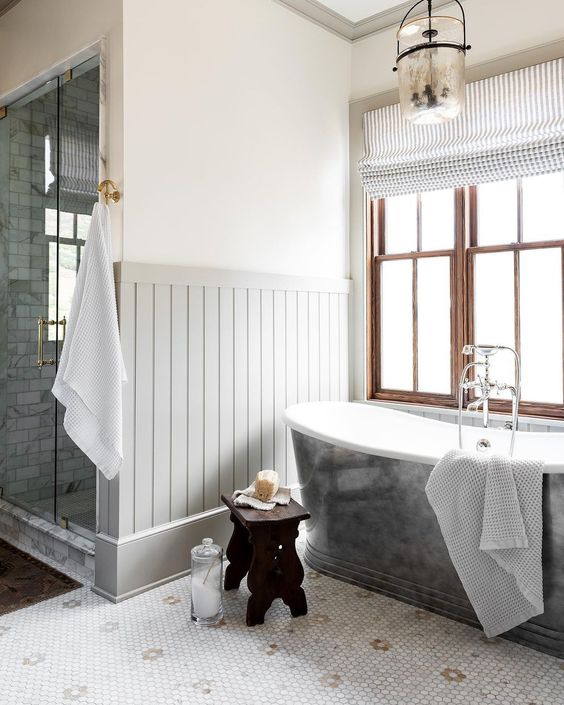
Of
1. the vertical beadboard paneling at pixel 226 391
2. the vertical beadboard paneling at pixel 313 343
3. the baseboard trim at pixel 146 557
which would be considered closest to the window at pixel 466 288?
the vertical beadboard paneling at pixel 313 343

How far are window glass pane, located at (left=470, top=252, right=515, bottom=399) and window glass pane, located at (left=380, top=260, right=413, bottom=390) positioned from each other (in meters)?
0.43

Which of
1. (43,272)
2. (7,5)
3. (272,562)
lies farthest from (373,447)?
(7,5)

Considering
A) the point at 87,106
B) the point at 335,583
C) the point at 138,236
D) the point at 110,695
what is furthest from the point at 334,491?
the point at 87,106

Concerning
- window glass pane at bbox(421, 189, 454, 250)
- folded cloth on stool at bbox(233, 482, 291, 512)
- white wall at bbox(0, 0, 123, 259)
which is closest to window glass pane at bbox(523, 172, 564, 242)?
window glass pane at bbox(421, 189, 454, 250)

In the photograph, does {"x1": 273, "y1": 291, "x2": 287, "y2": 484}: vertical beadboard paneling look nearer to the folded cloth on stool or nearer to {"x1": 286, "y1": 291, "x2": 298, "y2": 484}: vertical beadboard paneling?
{"x1": 286, "y1": 291, "x2": 298, "y2": 484}: vertical beadboard paneling

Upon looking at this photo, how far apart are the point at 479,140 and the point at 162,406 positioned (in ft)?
6.89

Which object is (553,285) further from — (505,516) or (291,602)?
(291,602)

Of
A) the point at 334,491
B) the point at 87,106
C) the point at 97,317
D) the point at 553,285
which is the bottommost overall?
the point at 334,491

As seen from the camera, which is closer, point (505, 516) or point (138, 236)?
point (505, 516)

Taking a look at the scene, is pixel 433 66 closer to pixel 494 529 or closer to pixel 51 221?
pixel 494 529

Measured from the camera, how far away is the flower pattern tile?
74.8 inches

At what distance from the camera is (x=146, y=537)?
262cm

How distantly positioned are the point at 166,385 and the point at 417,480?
1.17 m

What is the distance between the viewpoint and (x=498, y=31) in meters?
3.10
